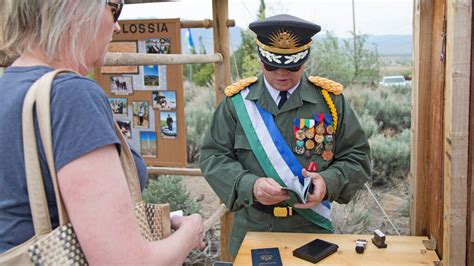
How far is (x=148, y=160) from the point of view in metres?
3.79

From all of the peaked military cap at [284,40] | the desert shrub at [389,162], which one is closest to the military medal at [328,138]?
the peaked military cap at [284,40]

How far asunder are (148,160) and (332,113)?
5.63ft

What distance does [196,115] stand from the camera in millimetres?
9078

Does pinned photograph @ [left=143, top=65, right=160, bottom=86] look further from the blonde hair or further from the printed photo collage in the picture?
the blonde hair

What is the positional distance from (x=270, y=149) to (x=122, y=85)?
1.64 metres

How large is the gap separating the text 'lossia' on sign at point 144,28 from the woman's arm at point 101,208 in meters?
2.71

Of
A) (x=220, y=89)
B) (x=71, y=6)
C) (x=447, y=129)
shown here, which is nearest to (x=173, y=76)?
(x=220, y=89)

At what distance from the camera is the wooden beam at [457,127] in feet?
5.34

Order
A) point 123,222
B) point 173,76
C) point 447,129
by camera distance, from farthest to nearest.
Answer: point 173,76 → point 447,129 → point 123,222

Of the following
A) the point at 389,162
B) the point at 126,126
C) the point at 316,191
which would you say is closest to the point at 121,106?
the point at 126,126

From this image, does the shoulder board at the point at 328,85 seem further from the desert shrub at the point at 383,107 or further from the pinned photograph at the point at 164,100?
the desert shrub at the point at 383,107

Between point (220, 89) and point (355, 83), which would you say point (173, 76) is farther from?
point (355, 83)

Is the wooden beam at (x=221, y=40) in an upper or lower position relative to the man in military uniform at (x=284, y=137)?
upper

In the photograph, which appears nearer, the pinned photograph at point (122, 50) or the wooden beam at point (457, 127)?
the wooden beam at point (457, 127)
